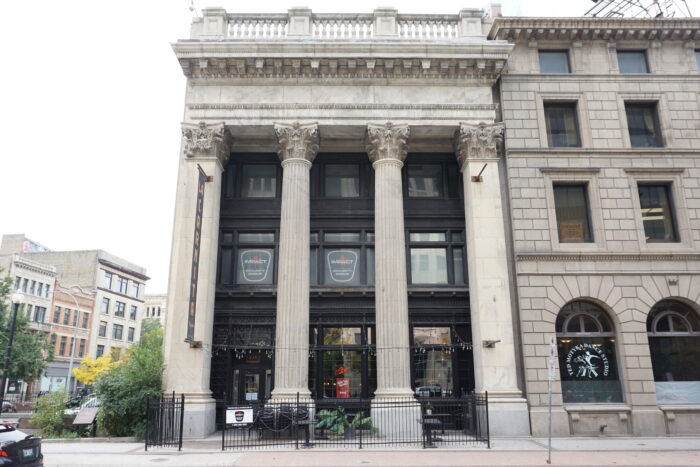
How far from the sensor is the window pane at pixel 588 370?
1995 cm

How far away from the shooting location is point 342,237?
77.0 feet

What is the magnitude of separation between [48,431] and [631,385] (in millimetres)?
21709

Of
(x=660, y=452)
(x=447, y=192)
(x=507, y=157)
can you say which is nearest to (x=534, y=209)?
(x=507, y=157)

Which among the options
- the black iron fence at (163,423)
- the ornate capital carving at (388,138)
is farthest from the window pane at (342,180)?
the black iron fence at (163,423)

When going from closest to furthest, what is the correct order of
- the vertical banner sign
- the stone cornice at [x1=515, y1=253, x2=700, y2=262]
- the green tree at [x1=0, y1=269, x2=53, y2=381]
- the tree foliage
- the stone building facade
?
the vertical banner sign < the stone building facade < the stone cornice at [x1=515, y1=253, x2=700, y2=262] < the green tree at [x1=0, y1=269, x2=53, y2=381] < the tree foliage

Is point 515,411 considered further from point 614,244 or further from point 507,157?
point 507,157

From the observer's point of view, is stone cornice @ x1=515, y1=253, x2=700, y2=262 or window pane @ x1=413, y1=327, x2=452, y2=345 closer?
stone cornice @ x1=515, y1=253, x2=700, y2=262

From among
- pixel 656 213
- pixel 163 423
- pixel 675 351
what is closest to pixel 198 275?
pixel 163 423

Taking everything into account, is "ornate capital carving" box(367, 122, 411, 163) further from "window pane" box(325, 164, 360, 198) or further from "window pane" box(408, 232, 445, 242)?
"window pane" box(408, 232, 445, 242)

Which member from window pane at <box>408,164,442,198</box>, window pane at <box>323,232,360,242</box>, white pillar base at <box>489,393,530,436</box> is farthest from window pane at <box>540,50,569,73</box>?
white pillar base at <box>489,393,530,436</box>

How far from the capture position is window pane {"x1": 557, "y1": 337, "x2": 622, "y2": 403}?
1995cm

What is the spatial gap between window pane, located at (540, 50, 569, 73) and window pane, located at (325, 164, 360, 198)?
374 inches

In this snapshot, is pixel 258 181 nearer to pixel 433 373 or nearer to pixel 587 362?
pixel 433 373

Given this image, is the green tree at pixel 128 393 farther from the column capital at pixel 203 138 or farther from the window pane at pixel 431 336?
the window pane at pixel 431 336
